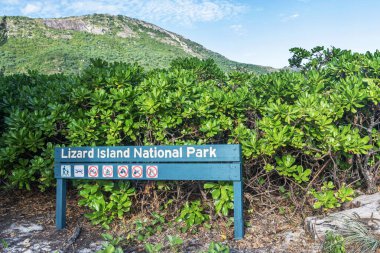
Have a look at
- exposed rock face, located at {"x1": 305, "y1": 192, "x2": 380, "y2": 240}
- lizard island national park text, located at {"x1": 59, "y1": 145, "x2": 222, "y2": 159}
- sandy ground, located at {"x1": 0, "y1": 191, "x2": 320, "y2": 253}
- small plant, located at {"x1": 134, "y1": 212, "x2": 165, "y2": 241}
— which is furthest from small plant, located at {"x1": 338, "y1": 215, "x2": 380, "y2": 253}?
small plant, located at {"x1": 134, "y1": 212, "x2": 165, "y2": 241}

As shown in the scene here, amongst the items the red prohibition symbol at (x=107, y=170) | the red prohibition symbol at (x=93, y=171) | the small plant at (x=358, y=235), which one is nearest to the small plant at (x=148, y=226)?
the red prohibition symbol at (x=107, y=170)

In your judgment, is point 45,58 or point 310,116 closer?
point 310,116

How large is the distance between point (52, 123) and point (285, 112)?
2643 millimetres

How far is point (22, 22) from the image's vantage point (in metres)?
45.8

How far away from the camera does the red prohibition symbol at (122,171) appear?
13.1 ft

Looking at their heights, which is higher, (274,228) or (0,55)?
(0,55)

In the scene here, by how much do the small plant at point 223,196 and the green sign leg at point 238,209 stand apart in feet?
0.43

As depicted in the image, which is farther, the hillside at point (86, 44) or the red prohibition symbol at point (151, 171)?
the hillside at point (86, 44)

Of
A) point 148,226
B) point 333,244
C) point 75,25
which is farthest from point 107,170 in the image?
point 75,25

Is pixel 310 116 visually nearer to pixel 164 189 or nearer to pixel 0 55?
pixel 164 189

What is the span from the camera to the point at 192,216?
4.00m

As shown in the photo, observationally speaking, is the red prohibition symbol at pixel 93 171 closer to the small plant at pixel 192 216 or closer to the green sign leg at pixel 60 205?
the green sign leg at pixel 60 205

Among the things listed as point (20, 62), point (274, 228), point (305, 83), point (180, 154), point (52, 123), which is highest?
point (20, 62)

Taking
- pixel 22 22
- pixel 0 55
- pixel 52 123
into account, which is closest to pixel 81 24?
pixel 22 22
